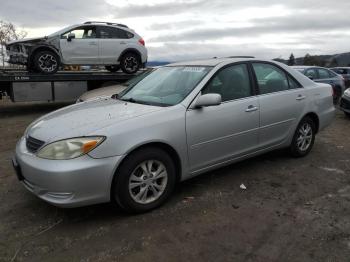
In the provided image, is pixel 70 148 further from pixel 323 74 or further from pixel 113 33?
pixel 323 74

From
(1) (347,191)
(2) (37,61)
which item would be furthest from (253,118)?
(2) (37,61)

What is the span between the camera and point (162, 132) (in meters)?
3.78

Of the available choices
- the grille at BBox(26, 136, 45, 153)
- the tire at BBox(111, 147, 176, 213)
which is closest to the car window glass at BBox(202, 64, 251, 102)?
the tire at BBox(111, 147, 176, 213)

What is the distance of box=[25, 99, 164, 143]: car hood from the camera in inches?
140

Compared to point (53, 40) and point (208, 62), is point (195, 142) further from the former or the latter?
point (53, 40)

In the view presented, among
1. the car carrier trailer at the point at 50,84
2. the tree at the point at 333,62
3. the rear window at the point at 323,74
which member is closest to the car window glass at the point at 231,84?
the car carrier trailer at the point at 50,84

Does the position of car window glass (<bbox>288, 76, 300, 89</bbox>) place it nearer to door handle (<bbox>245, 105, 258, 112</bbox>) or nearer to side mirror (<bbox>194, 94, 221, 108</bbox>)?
door handle (<bbox>245, 105, 258, 112</bbox>)

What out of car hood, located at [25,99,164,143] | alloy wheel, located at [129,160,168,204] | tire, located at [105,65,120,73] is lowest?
alloy wheel, located at [129,160,168,204]

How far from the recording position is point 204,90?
4.28m

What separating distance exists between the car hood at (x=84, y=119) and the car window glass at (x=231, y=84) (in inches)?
31.8

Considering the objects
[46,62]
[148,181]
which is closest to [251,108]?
[148,181]

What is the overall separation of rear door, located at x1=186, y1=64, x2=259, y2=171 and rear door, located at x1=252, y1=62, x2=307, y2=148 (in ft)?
0.58

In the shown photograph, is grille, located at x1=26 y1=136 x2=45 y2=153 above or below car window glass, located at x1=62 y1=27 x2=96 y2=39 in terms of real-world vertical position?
below

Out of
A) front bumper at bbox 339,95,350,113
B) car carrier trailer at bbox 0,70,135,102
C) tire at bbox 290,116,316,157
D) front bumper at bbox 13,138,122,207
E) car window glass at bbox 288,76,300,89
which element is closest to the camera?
front bumper at bbox 13,138,122,207
